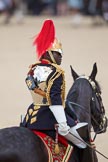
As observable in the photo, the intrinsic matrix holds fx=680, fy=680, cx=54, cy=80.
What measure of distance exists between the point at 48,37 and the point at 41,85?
1.38 ft

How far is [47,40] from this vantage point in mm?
5512

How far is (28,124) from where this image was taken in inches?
215

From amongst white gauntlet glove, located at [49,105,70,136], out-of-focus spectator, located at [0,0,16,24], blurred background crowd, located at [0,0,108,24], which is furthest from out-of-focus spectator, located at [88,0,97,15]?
white gauntlet glove, located at [49,105,70,136]

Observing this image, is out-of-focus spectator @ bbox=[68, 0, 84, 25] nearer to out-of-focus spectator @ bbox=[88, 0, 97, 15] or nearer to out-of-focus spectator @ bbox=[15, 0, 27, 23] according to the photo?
out-of-focus spectator @ bbox=[88, 0, 97, 15]

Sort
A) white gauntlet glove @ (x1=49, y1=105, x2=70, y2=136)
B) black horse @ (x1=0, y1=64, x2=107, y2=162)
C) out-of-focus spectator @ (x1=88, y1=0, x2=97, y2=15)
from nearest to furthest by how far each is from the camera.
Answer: black horse @ (x1=0, y1=64, x2=107, y2=162), white gauntlet glove @ (x1=49, y1=105, x2=70, y2=136), out-of-focus spectator @ (x1=88, y1=0, x2=97, y2=15)

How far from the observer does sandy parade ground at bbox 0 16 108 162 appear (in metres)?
10.2

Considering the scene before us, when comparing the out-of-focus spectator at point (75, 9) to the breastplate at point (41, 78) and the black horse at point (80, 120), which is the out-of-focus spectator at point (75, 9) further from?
the breastplate at point (41, 78)

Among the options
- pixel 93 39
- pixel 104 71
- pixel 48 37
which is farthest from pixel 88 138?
pixel 93 39

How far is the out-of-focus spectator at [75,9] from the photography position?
20.7 m

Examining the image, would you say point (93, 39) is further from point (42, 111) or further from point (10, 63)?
point (42, 111)

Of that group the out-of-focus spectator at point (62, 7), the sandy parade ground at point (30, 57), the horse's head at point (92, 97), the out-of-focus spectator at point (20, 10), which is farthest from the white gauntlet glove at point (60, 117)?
the out-of-focus spectator at point (62, 7)

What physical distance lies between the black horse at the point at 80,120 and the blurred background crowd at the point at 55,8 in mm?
14455

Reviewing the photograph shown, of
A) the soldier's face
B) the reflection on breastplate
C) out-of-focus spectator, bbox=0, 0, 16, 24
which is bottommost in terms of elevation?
the reflection on breastplate

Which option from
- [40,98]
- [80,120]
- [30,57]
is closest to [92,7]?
[30,57]
